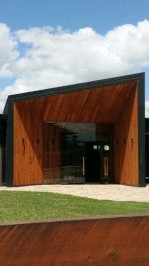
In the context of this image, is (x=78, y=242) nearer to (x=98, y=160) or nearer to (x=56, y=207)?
(x=56, y=207)

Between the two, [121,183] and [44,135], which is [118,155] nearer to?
[121,183]

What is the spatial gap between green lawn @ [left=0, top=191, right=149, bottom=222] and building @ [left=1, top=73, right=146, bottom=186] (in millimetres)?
6197

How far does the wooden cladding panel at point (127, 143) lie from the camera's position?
2014cm

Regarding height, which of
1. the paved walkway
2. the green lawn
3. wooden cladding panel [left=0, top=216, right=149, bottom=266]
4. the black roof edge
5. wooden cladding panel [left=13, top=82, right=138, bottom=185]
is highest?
the black roof edge

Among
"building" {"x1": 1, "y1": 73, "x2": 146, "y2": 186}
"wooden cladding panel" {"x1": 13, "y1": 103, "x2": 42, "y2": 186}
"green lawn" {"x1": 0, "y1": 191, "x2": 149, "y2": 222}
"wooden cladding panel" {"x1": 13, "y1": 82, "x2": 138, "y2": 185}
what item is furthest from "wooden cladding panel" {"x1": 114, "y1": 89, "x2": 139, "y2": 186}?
"green lawn" {"x1": 0, "y1": 191, "x2": 149, "y2": 222}

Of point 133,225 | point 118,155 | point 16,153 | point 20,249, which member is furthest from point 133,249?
point 118,155

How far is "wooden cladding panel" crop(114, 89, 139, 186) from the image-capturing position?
20.1 m

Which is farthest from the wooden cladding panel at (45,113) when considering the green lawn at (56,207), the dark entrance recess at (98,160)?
the green lawn at (56,207)

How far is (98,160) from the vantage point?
76.1 feet

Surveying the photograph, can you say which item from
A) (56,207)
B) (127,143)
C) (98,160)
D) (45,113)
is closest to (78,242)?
(56,207)

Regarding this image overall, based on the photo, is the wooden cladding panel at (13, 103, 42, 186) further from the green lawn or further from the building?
the green lawn

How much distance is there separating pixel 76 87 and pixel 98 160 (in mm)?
4720

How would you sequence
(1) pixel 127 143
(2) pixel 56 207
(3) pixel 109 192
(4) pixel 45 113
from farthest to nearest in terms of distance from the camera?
(4) pixel 45 113
(1) pixel 127 143
(3) pixel 109 192
(2) pixel 56 207

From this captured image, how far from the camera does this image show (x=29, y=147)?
21.2 metres
